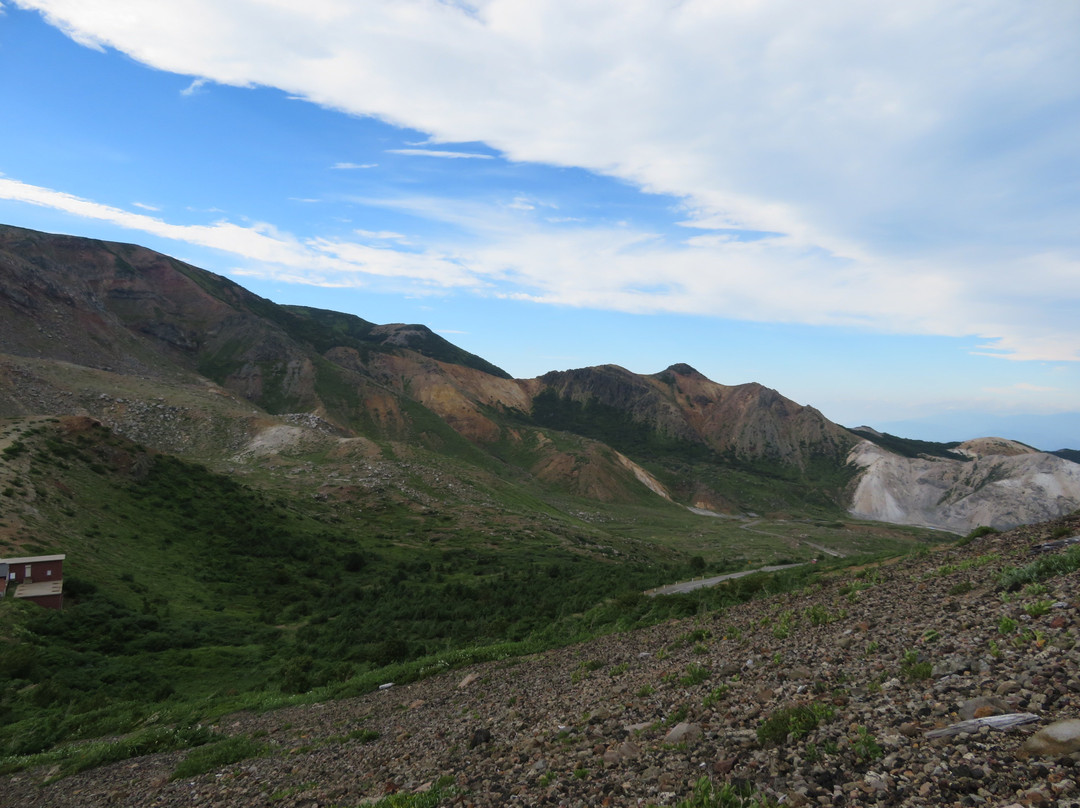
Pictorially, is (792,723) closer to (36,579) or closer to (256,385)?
(36,579)

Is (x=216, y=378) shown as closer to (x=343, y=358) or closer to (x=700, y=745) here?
(x=343, y=358)

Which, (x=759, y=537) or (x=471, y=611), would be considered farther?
(x=759, y=537)

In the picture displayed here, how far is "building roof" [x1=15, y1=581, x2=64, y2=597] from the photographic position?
27.9 meters

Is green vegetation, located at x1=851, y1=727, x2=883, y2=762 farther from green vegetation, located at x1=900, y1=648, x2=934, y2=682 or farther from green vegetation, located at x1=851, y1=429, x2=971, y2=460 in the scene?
green vegetation, located at x1=851, y1=429, x2=971, y2=460

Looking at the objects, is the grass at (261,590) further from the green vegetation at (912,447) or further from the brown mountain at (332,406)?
the green vegetation at (912,447)

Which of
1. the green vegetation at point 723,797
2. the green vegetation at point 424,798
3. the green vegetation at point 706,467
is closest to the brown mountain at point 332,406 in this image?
the green vegetation at point 706,467

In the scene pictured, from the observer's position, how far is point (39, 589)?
28.6 meters

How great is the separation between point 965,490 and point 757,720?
158 meters

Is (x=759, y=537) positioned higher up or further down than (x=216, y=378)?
further down

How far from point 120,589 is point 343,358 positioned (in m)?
140

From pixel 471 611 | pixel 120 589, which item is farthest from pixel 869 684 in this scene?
pixel 120 589

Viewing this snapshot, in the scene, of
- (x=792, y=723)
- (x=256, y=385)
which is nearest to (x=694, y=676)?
(x=792, y=723)

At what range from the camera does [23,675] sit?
2253 centimetres

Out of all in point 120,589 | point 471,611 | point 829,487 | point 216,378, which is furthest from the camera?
point 829,487
